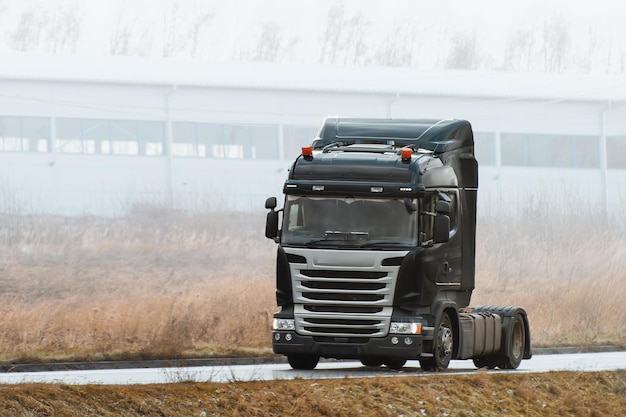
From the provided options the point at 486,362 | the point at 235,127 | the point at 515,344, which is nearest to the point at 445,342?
the point at 486,362

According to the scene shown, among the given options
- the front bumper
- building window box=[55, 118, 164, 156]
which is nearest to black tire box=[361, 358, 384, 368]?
the front bumper

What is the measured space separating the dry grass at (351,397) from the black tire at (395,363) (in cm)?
217

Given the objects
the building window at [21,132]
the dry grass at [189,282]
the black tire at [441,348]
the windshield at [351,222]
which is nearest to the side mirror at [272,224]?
the windshield at [351,222]

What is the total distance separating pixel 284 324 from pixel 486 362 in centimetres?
505

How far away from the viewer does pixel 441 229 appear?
22438 mm

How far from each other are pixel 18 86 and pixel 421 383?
40206 millimetres

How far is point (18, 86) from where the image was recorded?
5719 cm

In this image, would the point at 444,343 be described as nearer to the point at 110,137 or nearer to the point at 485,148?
the point at 110,137

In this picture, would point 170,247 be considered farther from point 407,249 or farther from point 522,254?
point 407,249

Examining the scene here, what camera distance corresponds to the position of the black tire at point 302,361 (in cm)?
2394

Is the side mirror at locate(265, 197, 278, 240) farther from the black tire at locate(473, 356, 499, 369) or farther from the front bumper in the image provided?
the black tire at locate(473, 356, 499, 369)

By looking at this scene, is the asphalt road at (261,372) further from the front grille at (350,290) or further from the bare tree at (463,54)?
the bare tree at (463,54)

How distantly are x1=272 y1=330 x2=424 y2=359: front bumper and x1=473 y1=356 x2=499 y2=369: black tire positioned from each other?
13.0 feet

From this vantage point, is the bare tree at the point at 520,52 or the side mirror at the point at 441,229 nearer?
the side mirror at the point at 441,229
